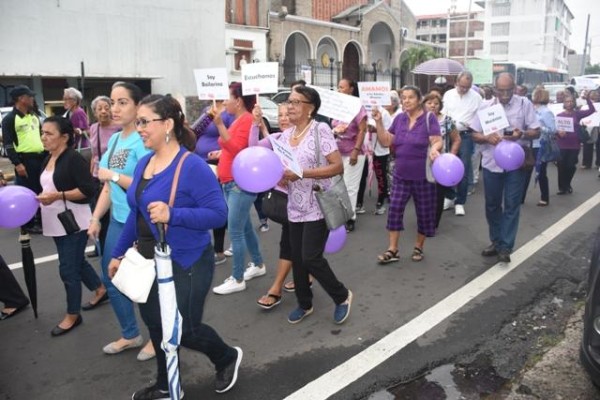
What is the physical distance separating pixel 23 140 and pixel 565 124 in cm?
842

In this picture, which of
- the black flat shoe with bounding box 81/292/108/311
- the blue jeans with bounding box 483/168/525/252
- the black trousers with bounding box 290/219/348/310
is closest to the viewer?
the black trousers with bounding box 290/219/348/310

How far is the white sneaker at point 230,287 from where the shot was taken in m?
4.68

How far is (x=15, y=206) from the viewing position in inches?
144

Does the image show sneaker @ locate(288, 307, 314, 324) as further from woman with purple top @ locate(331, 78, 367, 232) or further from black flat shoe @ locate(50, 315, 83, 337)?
woman with purple top @ locate(331, 78, 367, 232)

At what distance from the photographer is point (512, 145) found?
5.02 metres

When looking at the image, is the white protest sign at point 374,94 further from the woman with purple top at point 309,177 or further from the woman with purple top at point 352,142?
the woman with purple top at point 309,177

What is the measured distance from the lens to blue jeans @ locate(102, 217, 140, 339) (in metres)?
3.47

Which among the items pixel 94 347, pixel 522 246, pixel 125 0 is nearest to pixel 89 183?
pixel 94 347

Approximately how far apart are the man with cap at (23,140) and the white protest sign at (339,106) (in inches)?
167

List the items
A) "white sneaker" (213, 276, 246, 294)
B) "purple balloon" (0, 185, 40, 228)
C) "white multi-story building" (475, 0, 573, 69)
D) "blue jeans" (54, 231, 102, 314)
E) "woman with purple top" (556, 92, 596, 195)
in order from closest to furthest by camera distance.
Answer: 1. "purple balloon" (0, 185, 40, 228)
2. "blue jeans" (54, 231, 102, 314)
3. "white sneaker" (213, 276, 246, 294)
4. "woman with purple top" (556, 92, 596, 195)
5. "white multi-story building" (475, 0, 573, 69)

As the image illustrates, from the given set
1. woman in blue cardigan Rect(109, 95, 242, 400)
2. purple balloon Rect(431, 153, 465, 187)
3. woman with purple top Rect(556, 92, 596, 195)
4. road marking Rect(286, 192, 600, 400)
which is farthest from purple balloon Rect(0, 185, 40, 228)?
woman with purple top Rect(556, 92, 596, 195)

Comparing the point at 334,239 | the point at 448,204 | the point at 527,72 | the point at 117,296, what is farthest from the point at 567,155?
the point at 527,72

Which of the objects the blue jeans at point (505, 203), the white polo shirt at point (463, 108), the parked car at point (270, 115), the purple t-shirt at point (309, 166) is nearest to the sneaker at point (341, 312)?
the purple t-shirt at point (309, 166)

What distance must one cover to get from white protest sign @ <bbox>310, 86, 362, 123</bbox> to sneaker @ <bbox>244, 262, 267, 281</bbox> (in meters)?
1.60
